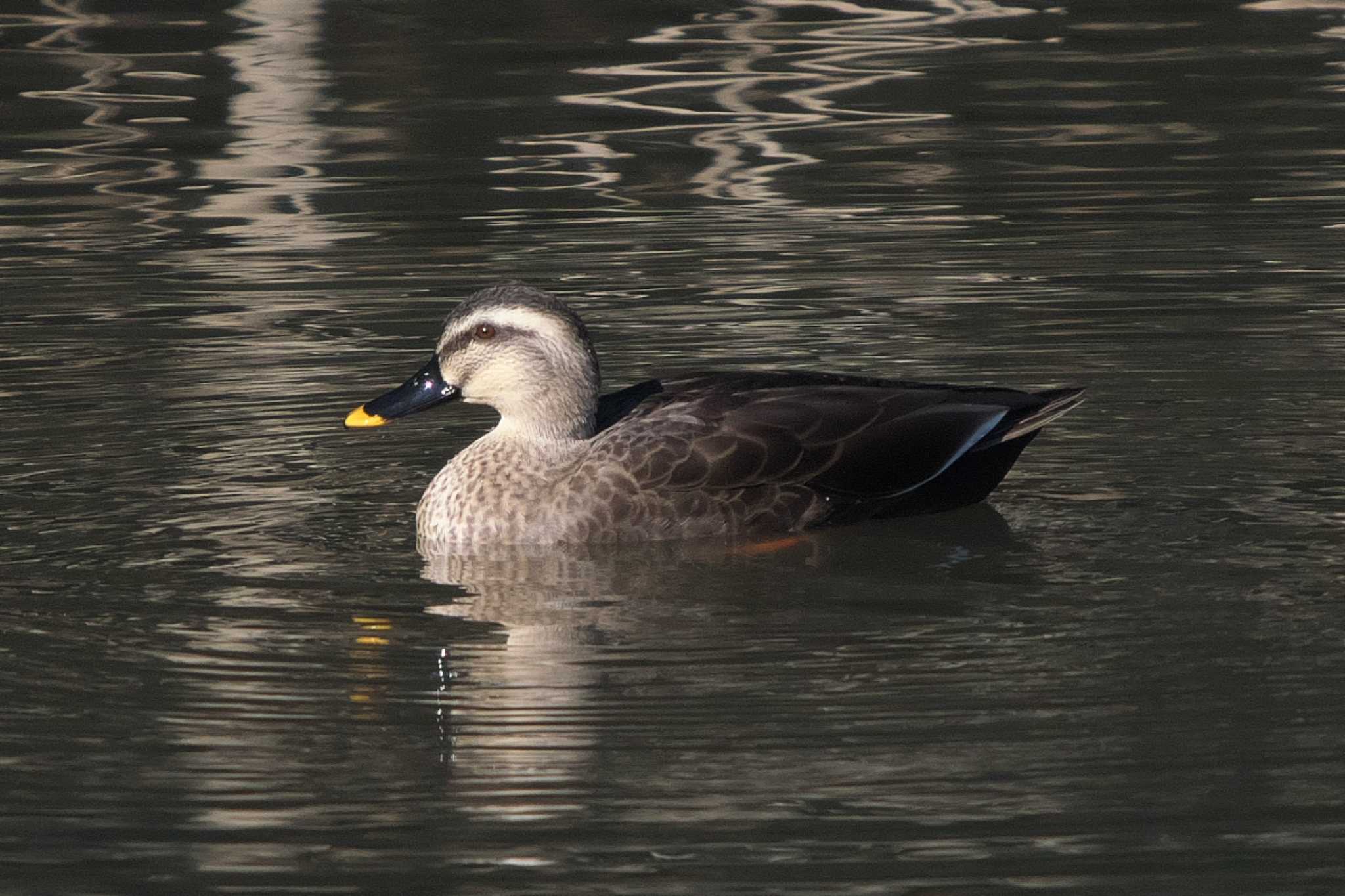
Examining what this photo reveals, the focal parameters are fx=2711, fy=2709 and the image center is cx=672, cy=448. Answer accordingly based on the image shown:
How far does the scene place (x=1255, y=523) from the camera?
9250 millimetres

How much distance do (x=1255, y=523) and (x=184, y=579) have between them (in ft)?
11.9

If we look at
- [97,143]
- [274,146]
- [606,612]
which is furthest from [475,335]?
[97,143]

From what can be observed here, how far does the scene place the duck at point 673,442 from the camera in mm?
9445

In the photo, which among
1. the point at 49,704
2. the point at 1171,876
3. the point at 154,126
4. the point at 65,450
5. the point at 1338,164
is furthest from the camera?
the point at 154,126

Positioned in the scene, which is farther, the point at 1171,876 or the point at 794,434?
the point at 794,434

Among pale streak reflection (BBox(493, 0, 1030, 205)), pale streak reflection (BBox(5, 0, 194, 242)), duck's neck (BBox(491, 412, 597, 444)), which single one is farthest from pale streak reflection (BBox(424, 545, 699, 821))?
pale streak reflection (BBox(493, 0, 1030, 205))

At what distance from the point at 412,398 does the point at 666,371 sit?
8.94 ft

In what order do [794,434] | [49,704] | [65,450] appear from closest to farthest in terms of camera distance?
1. [49,704]
2. [794,434]
3. [65,450]

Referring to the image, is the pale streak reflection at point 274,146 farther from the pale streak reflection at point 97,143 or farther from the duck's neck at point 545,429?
the duck's neck at point 545,429

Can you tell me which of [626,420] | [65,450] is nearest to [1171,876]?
[626,420]

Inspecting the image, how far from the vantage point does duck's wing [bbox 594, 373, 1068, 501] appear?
9.48 metres

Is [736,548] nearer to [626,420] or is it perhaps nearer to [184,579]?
[626,420]

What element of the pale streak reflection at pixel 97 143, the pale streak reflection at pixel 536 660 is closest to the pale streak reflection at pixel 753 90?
the pale streak reflection at pixel 97 143

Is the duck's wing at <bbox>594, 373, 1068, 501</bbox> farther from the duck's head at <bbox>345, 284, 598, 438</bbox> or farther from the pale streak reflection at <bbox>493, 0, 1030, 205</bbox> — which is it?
the pale streak reflection at <bbox>493, 0, 1030, 205</bbox>
